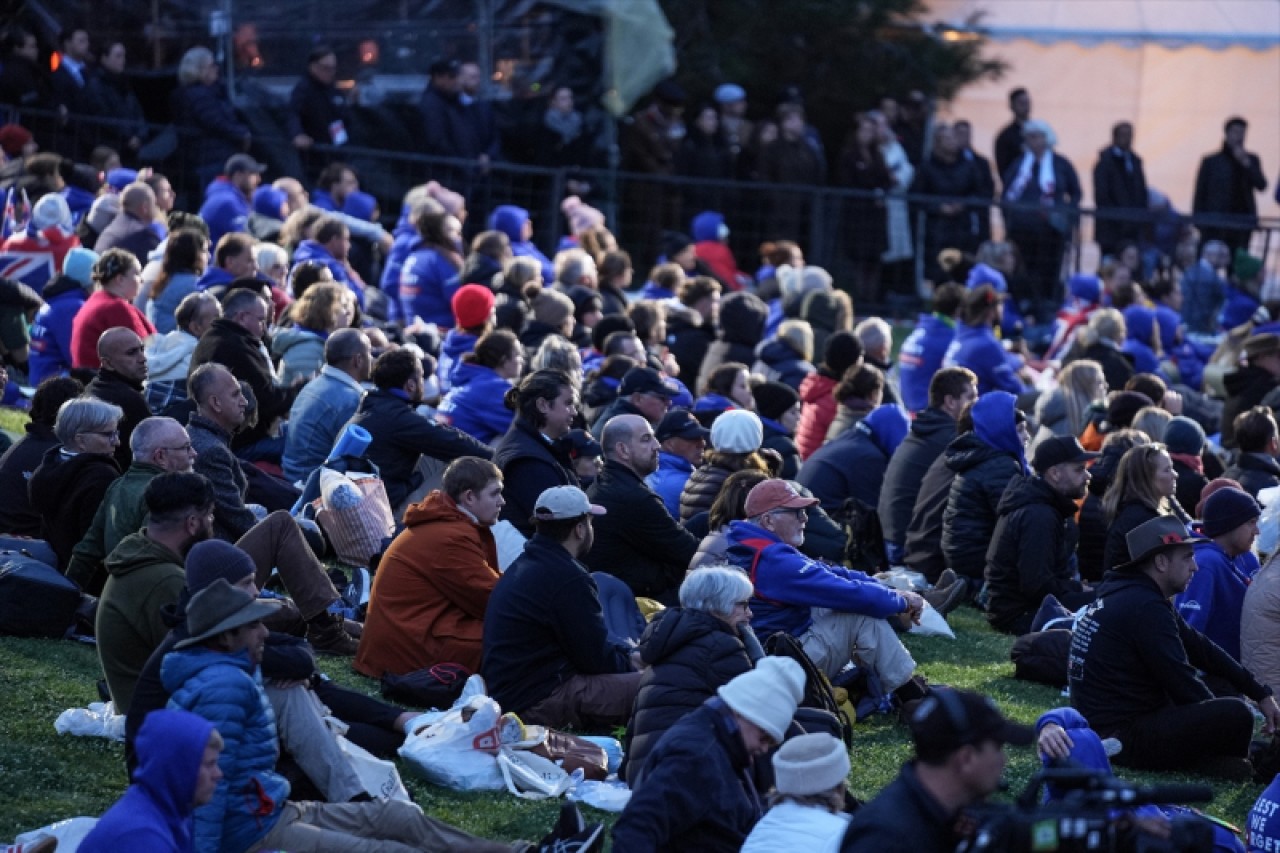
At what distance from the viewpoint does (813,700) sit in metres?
7.84

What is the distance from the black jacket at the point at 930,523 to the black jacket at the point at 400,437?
278 centimetres

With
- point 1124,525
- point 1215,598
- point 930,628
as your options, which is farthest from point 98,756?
point 1215,598

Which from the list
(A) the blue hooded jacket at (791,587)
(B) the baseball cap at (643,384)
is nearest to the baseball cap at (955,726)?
(A) the blue hooded jacket at (791,587)

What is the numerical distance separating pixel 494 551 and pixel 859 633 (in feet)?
5.52

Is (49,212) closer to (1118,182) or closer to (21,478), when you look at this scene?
(21,478)

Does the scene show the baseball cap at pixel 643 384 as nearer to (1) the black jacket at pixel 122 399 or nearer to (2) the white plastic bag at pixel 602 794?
(1) the black jacket at pixel 122 399

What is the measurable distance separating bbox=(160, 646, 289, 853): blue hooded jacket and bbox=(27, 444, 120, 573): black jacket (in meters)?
3.08

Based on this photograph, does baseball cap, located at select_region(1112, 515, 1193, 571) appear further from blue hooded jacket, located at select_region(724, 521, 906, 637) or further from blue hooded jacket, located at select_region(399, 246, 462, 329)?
blue hooded jacket, located at select_region(399, 246, 462, 329)

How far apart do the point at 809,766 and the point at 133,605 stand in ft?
9.07

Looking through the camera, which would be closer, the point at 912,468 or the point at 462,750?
the point at 462,750

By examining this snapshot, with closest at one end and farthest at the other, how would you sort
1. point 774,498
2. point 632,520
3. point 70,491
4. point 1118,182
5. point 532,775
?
point 532,775, point 774,498, point 70,491, point 632,520, point 1118,182

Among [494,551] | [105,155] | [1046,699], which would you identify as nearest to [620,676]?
[494,551]

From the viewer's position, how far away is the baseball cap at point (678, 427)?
36.0 ft

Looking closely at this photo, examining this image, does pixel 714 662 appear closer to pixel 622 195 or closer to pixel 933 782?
pixel 933 782
